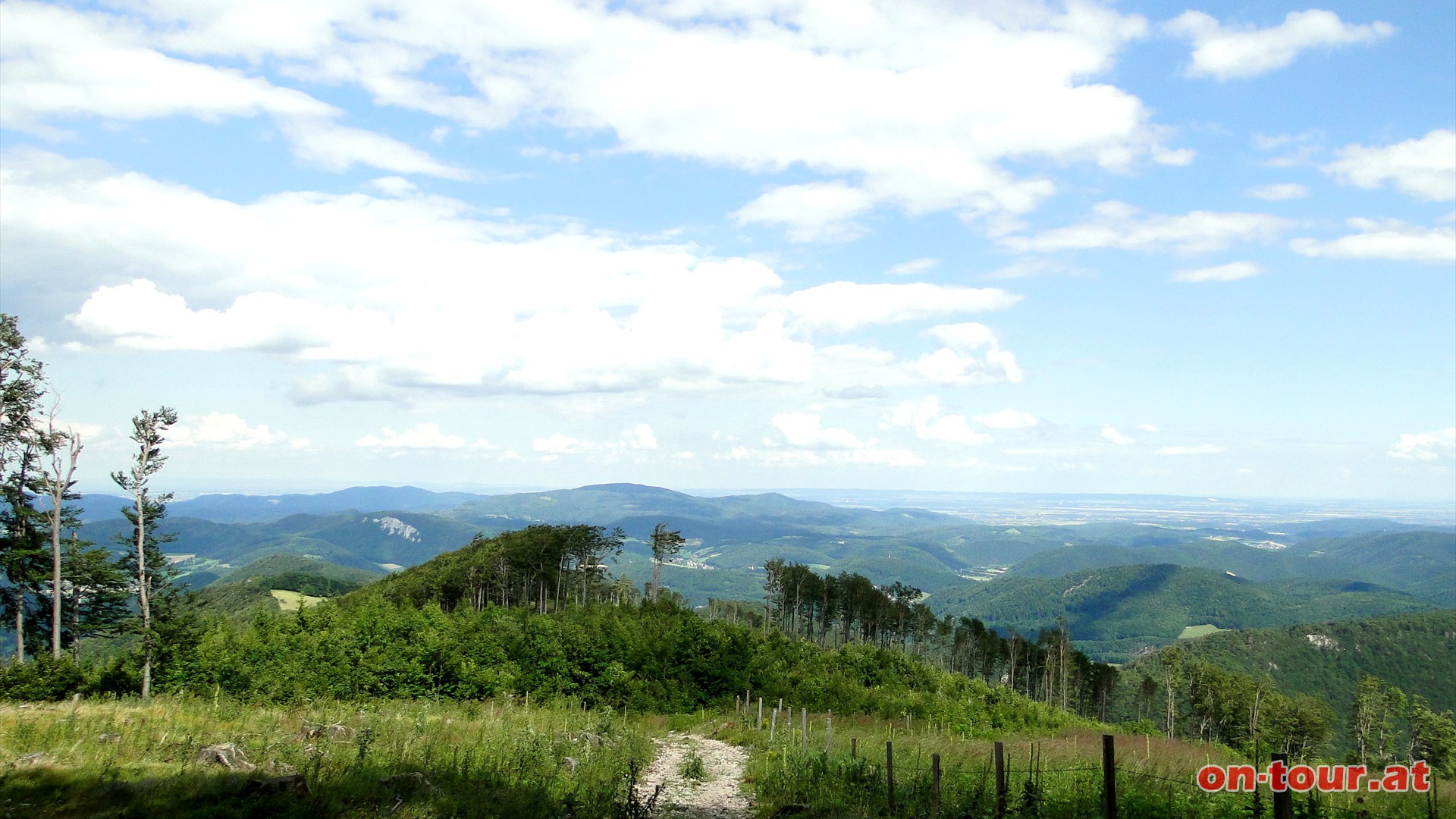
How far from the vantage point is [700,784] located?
2027 centimetres

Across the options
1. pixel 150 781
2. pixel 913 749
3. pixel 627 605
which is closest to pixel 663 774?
pixel 913 749

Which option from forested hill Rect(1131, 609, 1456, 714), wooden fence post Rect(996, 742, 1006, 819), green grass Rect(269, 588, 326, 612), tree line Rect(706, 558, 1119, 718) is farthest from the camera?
forested hill Rect(1131, 609, 1456, 714)

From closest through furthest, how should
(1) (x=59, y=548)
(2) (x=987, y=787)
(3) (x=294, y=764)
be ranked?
(3) (x=294, y=764), (2) (x=987, y=787), (1) (x=59, y=548)

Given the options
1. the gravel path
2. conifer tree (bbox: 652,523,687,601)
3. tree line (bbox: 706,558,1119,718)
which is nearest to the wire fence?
the gravel path

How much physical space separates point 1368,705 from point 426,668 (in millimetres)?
120685

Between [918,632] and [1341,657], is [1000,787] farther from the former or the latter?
[1341,657]

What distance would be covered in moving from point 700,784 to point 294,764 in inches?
417

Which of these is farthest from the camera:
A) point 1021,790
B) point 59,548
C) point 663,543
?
point 663,543

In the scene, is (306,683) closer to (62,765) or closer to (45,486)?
(62,765)

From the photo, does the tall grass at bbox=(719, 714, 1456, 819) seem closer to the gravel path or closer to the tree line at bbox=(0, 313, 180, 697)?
the gravel path

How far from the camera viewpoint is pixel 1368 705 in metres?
93.6

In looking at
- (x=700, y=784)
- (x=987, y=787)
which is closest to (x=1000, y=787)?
(x=987, y=787)

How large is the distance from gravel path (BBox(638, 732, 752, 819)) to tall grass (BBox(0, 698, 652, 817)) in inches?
40.3

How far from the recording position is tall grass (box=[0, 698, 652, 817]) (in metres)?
11.5
